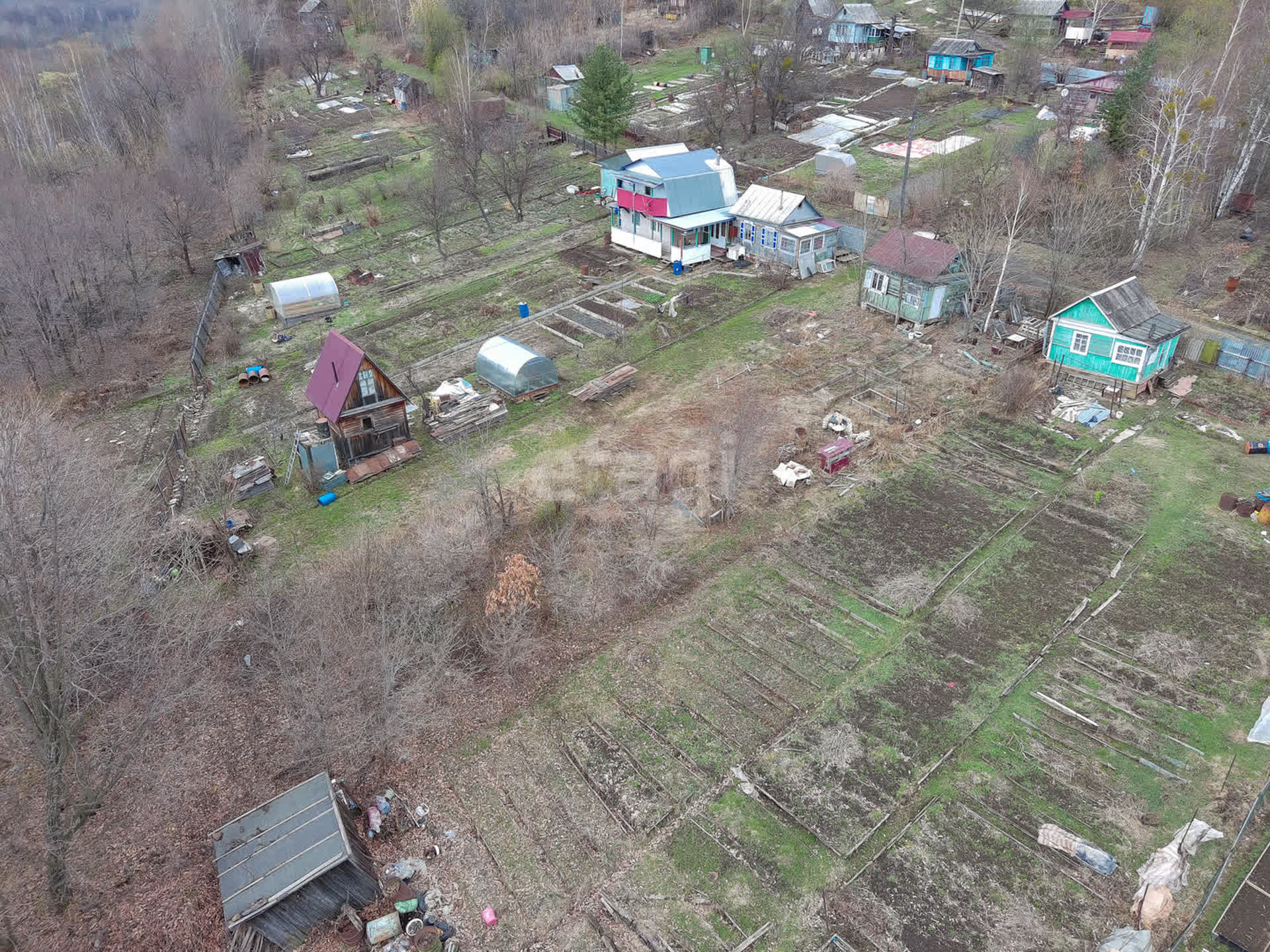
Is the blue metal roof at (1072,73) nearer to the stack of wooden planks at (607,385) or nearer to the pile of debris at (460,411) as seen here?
the stack of wooden planks at (607,385)

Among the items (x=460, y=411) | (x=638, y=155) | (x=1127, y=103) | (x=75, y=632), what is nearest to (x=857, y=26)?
(x=1127, y=103)

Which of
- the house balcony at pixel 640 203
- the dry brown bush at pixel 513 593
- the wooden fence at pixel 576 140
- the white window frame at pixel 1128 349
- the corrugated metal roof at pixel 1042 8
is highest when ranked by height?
the corrugated metal roof at pixel 1042 8

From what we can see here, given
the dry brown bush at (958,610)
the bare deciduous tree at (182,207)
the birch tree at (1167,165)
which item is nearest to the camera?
the dry brown bush at (958,610)

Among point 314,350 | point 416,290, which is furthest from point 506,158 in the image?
point 314,350

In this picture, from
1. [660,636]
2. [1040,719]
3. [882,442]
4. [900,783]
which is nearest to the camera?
[900,783]

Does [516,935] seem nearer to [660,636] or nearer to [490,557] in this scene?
[660,636]

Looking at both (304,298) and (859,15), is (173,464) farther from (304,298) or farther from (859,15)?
(859,15)

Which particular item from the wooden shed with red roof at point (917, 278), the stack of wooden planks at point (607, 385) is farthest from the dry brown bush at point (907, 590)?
the wooden shed with red roof at point (917, 278)
